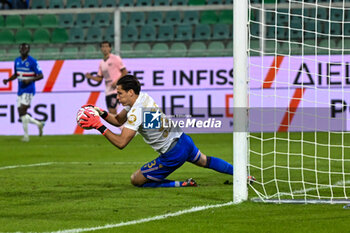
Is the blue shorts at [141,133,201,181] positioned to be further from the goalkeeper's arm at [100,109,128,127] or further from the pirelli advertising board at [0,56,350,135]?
the pirelli advertising board at [0,56,350,135]

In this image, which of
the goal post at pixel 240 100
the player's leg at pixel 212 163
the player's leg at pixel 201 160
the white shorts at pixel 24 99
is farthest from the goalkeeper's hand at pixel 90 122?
the white shorts at pixel 24 99

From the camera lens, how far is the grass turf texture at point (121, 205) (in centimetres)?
546

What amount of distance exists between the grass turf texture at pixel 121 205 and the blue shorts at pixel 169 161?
0.83 ft

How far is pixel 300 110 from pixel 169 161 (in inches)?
397

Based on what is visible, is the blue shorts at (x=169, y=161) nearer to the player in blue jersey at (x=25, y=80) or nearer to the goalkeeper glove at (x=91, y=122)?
the goalkeeper glove at (x=91, y=122)

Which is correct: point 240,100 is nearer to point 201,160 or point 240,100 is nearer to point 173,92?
point 201,160

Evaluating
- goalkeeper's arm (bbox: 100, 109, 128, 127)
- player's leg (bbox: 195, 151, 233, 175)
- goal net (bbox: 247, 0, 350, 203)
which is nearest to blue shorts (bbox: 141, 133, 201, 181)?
player's leg (bbox: 195, 151, 233, 175)

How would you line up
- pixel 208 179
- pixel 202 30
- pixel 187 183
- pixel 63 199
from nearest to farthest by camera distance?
pixel 63 199 < pixel 187 183 < pixel 208 179 < pixel 202 30

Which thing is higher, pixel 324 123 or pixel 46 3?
pixel 46 3

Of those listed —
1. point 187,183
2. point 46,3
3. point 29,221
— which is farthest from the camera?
point 46,3

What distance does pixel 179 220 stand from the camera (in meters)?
5.70

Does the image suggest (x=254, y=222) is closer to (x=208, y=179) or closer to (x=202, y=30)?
(x=208, y=179)

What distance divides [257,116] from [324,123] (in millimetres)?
1713

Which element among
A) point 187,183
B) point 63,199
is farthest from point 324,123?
point 63,199
